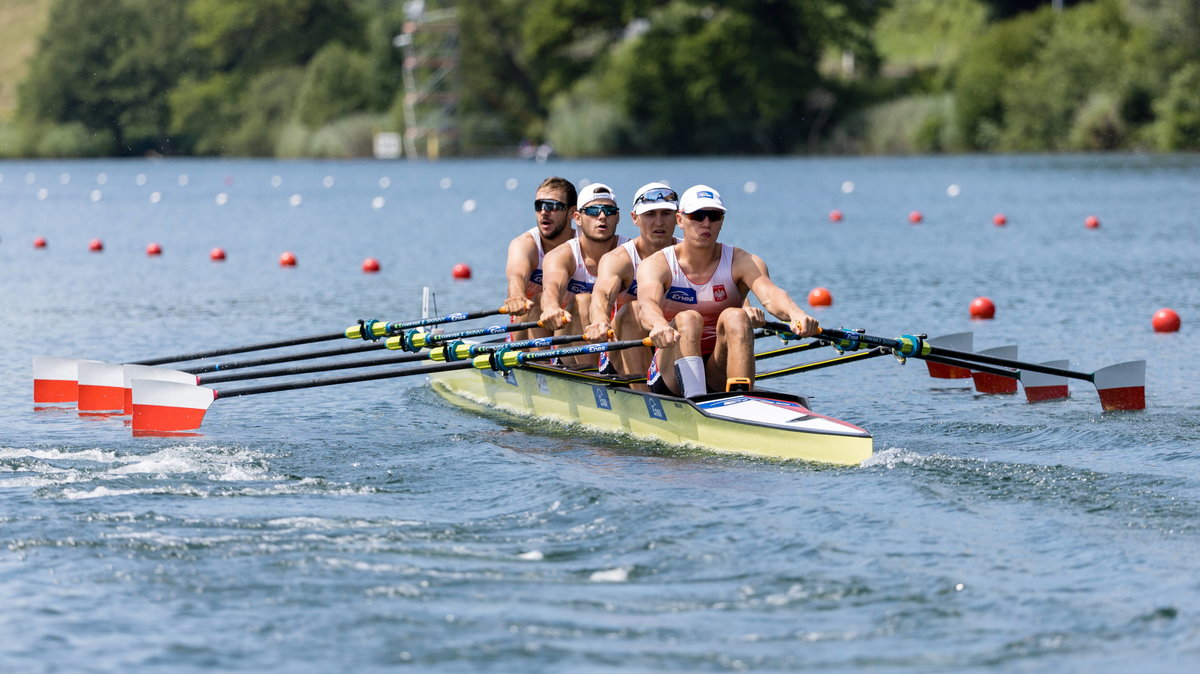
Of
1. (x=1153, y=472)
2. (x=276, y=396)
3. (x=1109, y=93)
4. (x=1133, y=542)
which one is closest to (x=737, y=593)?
(x=1133, y=542)

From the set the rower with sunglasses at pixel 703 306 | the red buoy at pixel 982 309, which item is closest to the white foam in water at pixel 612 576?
the rower with sunglasses at pixel 703 306

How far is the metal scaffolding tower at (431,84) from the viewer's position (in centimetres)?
8462

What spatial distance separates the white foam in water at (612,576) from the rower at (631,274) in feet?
10.8

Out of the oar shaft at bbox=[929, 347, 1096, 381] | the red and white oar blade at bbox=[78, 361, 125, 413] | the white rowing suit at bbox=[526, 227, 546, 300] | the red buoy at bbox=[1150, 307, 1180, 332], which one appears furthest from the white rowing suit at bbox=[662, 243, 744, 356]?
the red buoy at bbox=[1150, 307, 1180, 332]

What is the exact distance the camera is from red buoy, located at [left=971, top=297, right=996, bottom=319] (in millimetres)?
17078

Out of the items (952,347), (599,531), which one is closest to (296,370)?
(599,531)

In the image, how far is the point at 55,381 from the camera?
1231 centimetres

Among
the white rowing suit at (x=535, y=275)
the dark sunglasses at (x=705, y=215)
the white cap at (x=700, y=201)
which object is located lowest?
the white rowing suit at (x=535, y=275)

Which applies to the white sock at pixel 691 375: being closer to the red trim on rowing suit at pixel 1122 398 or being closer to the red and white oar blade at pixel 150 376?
the red trim on rowing suit at pixel 1122 398

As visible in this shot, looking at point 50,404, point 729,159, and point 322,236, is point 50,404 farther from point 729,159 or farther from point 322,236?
point 729,159

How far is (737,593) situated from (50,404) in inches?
294

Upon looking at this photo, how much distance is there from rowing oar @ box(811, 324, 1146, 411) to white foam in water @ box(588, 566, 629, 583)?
3.18 meters

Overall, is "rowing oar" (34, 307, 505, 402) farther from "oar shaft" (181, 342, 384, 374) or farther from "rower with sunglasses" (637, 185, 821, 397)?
"rower with sunglasses" (637, 185, 821, 397)

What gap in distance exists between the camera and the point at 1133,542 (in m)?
7.45
